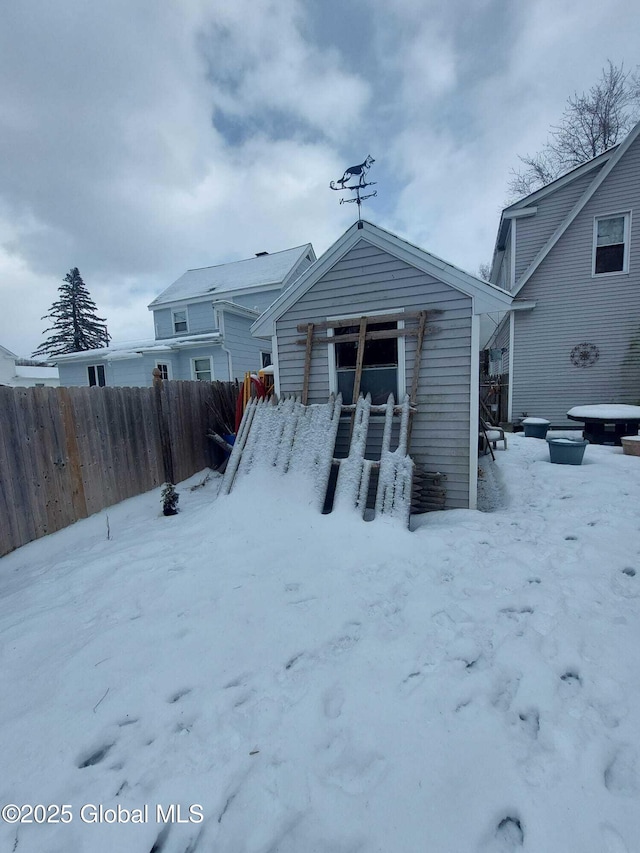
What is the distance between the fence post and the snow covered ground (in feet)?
7.75

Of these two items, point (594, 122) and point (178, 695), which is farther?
point (594, 122)

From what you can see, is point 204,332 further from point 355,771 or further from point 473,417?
point 355,771

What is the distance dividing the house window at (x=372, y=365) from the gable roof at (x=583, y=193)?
6.80m

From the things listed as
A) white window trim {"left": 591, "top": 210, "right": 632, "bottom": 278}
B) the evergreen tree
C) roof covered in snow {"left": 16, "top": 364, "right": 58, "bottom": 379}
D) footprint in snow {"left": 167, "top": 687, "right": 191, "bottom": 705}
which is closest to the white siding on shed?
footprint in snow {"left": 167, "top": 687, "right": 191, "bottom": 705}

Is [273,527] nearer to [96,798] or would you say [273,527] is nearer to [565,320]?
[96,798]

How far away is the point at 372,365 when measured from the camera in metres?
5.41

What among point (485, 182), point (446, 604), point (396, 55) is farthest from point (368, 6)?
point (446, 604)

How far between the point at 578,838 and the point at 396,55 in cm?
1057

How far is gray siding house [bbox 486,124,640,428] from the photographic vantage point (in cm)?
906

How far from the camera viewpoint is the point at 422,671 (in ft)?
7.10

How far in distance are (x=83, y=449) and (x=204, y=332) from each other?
11810 millimetres

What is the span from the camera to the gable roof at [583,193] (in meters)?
8.77

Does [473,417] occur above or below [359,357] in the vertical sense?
below

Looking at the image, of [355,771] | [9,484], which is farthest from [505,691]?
[9,484]
